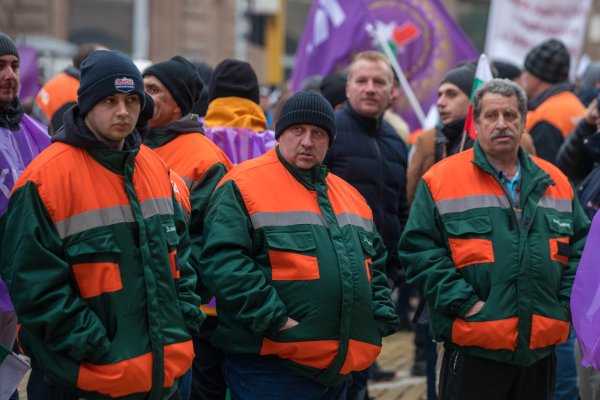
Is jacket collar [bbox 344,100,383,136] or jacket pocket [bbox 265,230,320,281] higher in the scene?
jacket collar [bbox 344,100,383,136]

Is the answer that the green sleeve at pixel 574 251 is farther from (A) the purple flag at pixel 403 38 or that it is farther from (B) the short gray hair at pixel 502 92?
(A) the purple flag at pixel 403 38

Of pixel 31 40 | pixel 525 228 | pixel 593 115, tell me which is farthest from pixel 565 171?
pixel 31 40

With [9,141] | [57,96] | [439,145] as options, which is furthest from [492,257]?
[57,96]

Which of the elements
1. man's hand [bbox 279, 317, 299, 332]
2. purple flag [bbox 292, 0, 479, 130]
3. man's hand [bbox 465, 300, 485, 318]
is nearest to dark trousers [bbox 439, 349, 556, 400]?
man's hand [bbox 465, 300, 485, 318]

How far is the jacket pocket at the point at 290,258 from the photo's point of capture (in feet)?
14.1

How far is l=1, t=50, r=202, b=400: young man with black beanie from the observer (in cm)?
351

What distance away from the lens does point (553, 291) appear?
485cm

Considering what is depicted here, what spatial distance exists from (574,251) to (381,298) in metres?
1.09

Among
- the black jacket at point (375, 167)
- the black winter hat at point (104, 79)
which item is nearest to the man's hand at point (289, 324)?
the black winter hat at point (104, 79)

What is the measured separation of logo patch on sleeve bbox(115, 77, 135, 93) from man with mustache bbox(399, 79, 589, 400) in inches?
67.9

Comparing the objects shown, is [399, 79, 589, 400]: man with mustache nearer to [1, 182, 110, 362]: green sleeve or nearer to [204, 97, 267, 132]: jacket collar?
[204, 97, 267, 132]: jacket collar

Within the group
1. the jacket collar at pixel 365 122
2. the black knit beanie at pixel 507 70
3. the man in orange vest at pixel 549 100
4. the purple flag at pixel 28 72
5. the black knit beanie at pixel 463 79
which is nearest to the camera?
the jacket collar at pixel 365 122

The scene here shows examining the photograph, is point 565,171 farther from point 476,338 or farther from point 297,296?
point 297,296

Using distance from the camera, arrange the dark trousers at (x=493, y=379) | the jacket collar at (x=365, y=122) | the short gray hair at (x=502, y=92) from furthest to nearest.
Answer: the jacket collar at (x=365, y=122), the short gray hair at (x=502, y=92), the dark trousers at (x=493, y=379)
